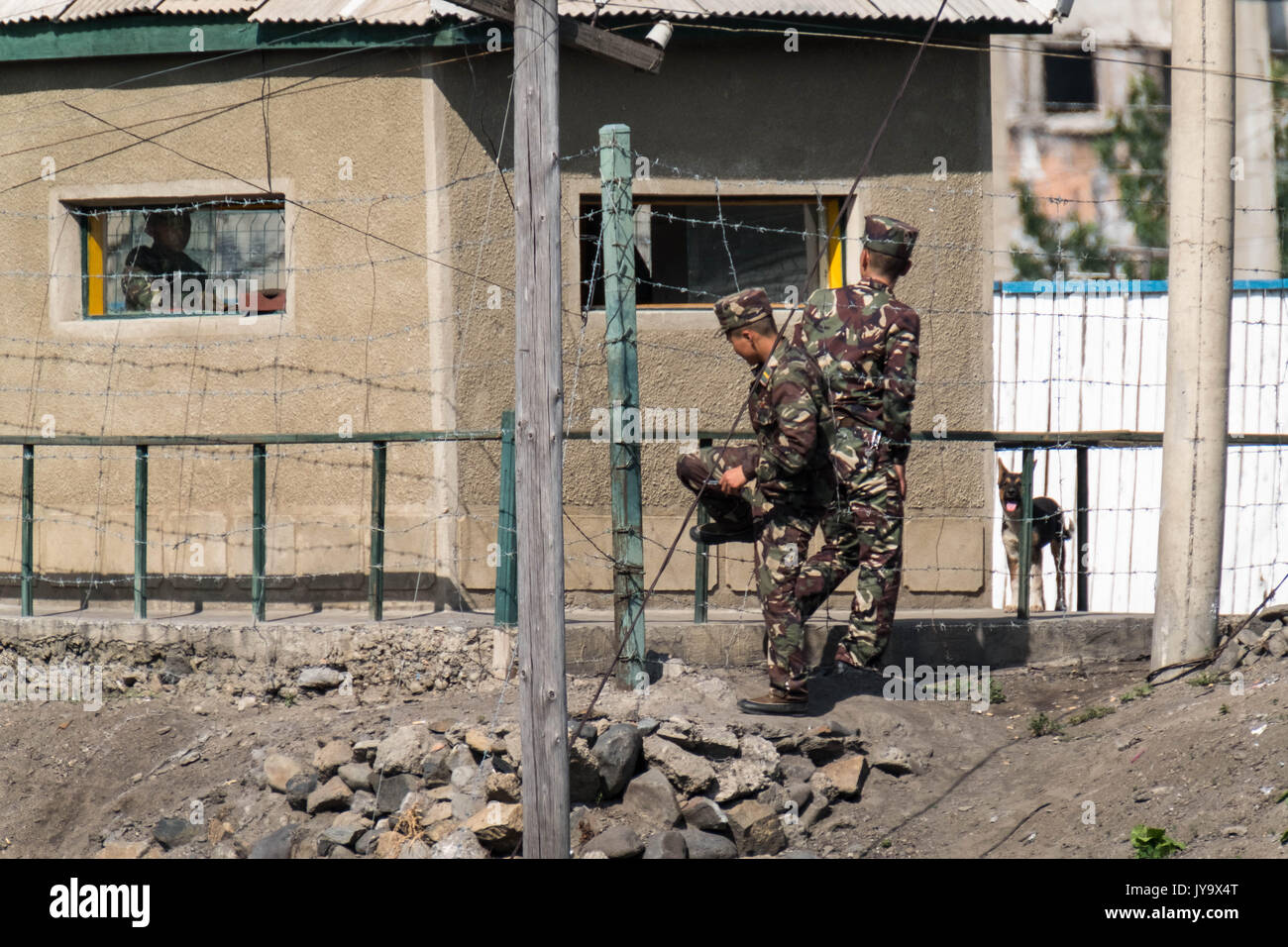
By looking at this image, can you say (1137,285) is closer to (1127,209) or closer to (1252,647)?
(1252,647)

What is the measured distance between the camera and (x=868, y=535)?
642cm

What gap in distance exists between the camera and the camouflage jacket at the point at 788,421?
→ 627 centimetres

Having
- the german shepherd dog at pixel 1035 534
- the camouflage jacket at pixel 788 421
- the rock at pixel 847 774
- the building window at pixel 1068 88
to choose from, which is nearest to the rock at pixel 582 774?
the rock at pixel 847 774

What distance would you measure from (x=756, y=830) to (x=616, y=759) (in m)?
0.65

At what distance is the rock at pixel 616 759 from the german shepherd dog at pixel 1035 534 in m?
3.82

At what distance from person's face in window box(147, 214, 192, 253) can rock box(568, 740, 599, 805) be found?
4.40m

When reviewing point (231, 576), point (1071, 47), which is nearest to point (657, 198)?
point (231, 576)

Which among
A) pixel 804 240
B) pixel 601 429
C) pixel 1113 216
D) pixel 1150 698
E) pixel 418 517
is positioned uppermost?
pixel 1113 216

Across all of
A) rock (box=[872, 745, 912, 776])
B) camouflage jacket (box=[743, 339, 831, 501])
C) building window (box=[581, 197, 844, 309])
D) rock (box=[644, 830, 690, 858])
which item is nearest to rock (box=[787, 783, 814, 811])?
Answer: rock (box=[872, 745, 912, 776])

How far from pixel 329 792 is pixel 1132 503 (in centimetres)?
741

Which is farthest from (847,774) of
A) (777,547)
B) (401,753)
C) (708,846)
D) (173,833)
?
(173,833)

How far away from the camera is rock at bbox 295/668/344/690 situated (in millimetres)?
7320
